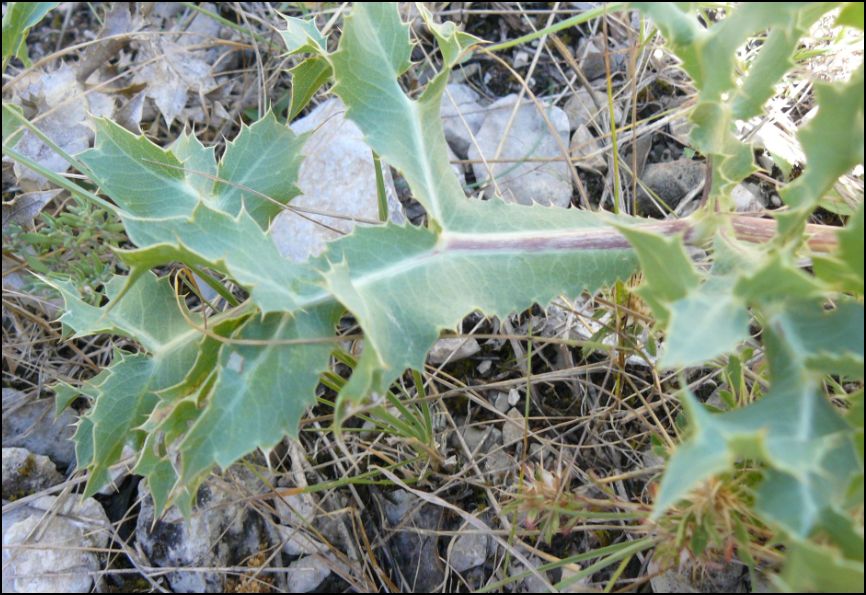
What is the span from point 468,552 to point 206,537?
2.33 ft

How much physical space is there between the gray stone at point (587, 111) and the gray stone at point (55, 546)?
6.42 feet

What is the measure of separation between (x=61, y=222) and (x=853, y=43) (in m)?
2.42

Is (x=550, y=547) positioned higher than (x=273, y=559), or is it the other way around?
(x=550, y=547)

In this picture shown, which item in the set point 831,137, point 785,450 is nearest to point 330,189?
point 831,137

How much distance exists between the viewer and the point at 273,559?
6.29ft

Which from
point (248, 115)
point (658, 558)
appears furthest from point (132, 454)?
point (658, 558)

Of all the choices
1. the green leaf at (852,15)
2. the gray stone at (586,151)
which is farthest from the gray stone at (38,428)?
the green leaf at (852,15)

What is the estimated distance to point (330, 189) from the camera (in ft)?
7.84

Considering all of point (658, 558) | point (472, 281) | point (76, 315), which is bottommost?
point (658, 558)

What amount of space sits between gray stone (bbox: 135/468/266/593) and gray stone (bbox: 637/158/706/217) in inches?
57.6

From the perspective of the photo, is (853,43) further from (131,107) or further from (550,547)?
(131,107)

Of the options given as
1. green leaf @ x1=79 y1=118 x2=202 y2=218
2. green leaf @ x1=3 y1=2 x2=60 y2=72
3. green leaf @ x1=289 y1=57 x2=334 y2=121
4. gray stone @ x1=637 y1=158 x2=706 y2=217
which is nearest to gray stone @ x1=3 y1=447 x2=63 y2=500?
green leaf @ x1=79 y1=118 x2=202 y2=218

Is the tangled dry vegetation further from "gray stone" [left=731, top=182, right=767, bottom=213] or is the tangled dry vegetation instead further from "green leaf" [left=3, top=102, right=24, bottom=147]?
"green leaf" [left=3, top=102, right=24, bottom=147]

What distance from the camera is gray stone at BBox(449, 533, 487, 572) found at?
1.81 m
